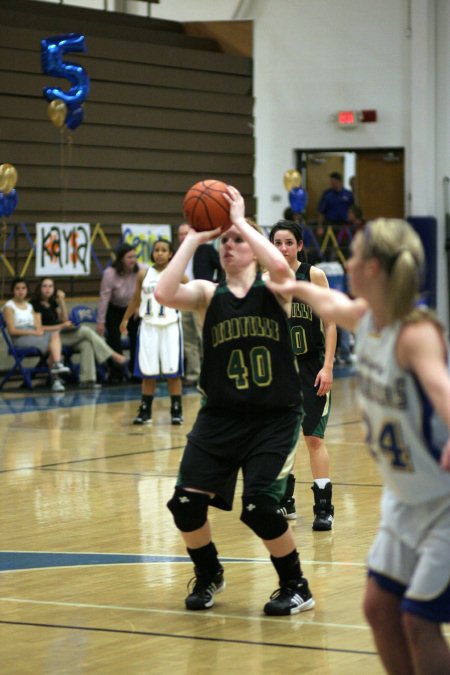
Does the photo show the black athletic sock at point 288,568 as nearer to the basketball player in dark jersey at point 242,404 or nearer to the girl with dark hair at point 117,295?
the basketball player in dark jersey at point 242,404

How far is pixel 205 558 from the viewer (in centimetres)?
540

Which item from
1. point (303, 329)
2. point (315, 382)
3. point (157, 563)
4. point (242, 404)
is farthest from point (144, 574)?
point (303, 329)

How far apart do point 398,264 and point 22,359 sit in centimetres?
1263

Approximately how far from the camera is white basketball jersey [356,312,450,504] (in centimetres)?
330

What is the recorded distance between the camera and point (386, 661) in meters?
3.42

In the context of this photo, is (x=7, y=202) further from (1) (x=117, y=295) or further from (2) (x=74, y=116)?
(2) (x=74, y=116)

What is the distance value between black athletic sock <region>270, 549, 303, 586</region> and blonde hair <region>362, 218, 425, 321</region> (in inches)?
86.9

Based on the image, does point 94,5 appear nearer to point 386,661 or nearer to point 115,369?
point 115,369

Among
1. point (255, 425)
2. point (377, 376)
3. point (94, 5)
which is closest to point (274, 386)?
point (255, 425)

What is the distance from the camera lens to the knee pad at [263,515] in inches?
200

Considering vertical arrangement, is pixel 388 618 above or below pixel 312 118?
below

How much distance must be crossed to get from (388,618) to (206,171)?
59.8ft

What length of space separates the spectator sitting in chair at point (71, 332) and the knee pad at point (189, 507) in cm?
1009

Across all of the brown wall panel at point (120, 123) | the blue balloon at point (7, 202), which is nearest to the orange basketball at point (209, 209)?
the blue balloon at point (7, 202)
